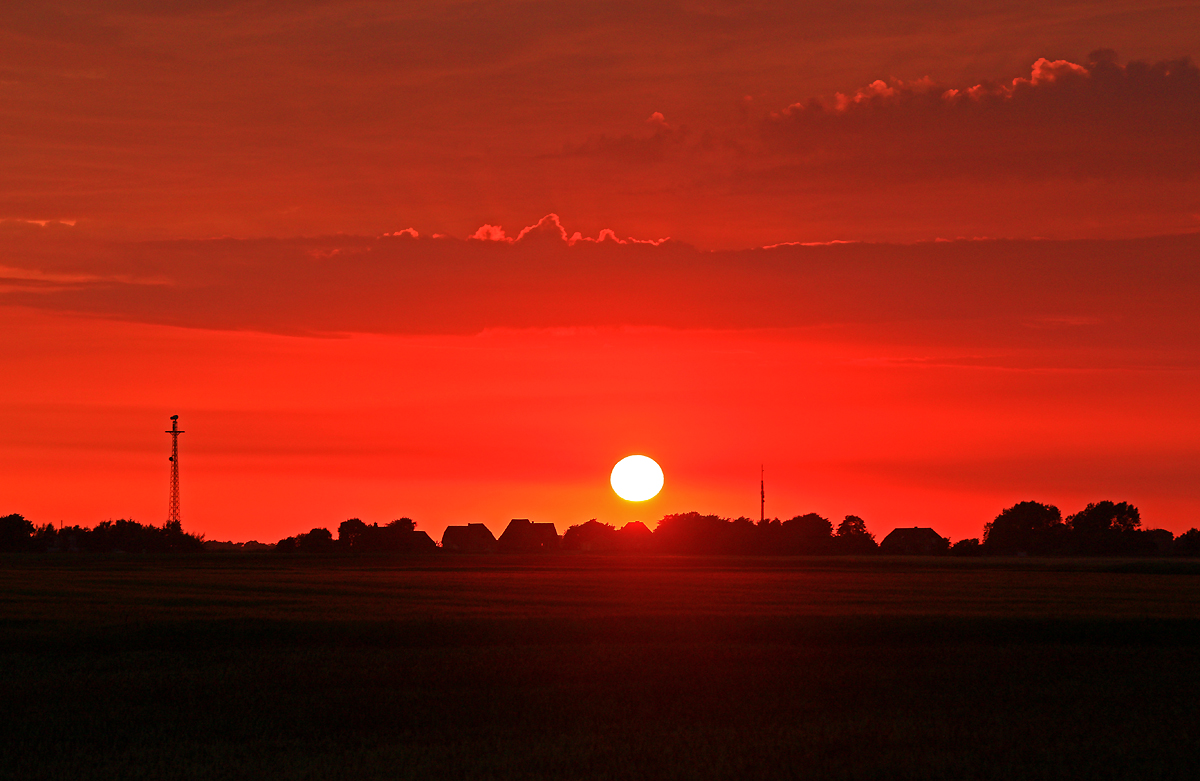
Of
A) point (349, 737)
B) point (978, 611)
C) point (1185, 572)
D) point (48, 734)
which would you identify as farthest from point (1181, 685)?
point (1185, 572)

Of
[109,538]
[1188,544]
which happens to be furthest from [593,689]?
[1188,544]

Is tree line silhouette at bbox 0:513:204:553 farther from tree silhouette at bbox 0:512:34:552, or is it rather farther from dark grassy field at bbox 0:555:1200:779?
dark grassy field at bbox 0:555:1200:779

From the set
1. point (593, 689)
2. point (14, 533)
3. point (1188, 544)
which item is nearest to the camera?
point (593, 689)

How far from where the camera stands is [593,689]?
32.1 m

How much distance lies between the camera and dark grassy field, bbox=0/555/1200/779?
939 inches

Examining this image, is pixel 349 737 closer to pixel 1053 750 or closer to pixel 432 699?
pixel 432 699

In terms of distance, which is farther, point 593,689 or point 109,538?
point 109,538

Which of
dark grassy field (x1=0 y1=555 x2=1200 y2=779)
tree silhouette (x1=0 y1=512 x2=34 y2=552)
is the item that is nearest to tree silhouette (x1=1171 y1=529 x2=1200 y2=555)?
dark grassy field (x1=0 y1=555 x2=1200 y2=779)

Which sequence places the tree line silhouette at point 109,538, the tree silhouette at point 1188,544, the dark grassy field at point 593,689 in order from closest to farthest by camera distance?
1. the dark grassy field at point 593,689
2. the tree line silhouette at point 109,538
3. the tree silhouette at point 1188,544

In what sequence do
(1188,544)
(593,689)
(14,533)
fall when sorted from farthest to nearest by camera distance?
1. (1188,544)
2. (14,533)
3. (593,689)

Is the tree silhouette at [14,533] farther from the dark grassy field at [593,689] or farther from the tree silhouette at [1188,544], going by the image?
the tree silhouette at [1188,544]

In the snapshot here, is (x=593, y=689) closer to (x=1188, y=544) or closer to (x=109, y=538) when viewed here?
(x=109, y=538)

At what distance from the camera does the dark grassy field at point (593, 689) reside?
23.9 meters

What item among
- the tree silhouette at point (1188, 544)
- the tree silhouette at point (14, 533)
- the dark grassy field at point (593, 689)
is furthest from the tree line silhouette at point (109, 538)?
the tree silhouette at point (1188, 544)
